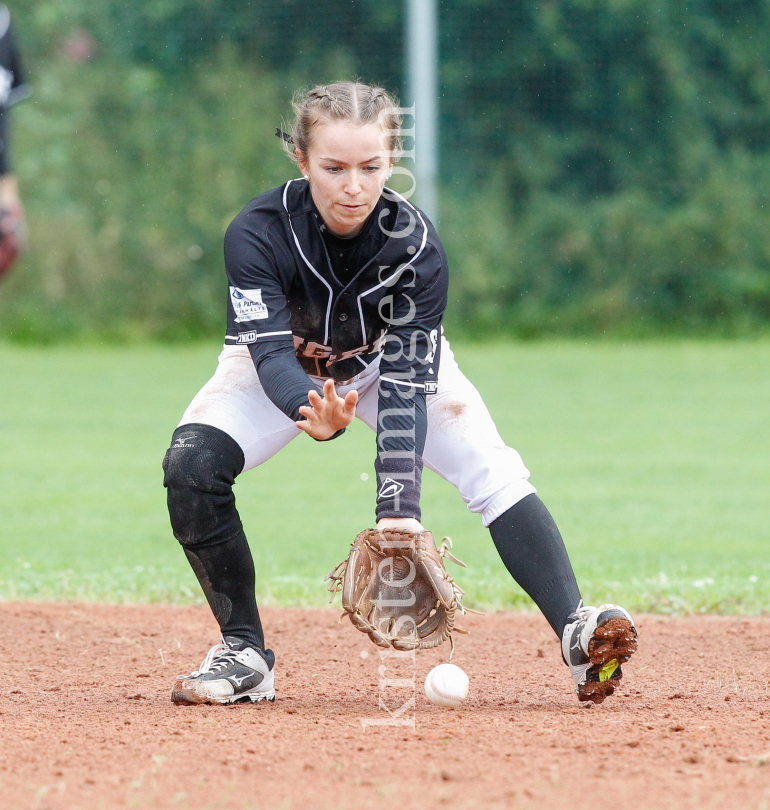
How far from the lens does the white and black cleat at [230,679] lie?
3373mm

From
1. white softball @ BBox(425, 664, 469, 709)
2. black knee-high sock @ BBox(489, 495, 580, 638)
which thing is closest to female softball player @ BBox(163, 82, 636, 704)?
black knee-high sock @ BBox(489, 495, 580, 638)

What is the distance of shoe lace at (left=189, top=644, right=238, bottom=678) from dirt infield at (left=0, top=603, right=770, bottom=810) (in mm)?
116

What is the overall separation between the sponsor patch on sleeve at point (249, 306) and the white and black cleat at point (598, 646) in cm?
119

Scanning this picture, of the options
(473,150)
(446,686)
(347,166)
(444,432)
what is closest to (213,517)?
(444,432)

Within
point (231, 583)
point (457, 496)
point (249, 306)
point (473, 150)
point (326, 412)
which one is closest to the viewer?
point (326, 412)

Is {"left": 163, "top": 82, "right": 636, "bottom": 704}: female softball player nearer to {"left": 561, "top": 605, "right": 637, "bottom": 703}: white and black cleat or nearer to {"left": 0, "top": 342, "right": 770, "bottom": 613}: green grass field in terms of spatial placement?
{"left": 561, "top": 605, "right": 637, "bottom": 703}: white and black cleat

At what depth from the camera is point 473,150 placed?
1800cm

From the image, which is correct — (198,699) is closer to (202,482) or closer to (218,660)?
(218,660)

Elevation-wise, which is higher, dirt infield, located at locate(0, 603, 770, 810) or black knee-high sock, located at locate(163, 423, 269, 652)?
black knee-high sock, located at locate(163, 423, 269, 652)

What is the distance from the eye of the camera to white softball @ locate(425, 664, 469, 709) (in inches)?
129

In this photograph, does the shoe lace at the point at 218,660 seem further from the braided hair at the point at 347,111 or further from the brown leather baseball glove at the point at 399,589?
the braided hair at the point at 347,111

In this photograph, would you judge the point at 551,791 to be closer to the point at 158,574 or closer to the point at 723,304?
the point at 158,574

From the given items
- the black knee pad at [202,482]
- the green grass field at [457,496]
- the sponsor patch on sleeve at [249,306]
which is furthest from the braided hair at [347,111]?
the green grass field at [457,496]

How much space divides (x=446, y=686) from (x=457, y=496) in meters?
5.13
